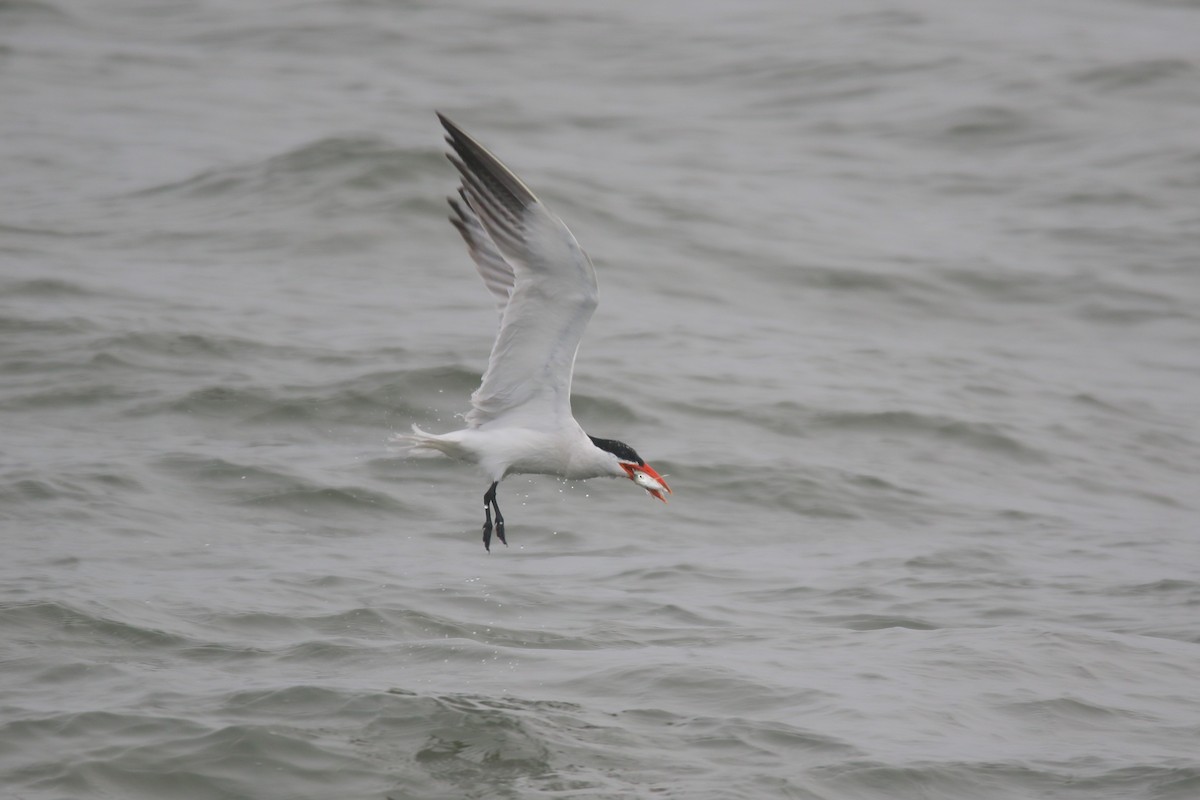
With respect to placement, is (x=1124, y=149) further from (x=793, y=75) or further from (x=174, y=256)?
(x=174, y=256)

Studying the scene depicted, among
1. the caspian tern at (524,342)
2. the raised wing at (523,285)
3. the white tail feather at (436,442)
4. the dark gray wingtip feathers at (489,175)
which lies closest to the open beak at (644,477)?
the caspian tern at (524,342)

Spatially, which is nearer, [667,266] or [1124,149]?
[667,266]

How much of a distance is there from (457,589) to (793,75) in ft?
45.8

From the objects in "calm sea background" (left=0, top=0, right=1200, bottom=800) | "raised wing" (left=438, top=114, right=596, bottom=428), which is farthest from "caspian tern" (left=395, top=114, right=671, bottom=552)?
"calm sea background" (left=0, top=0, right=1200, bottom=800)

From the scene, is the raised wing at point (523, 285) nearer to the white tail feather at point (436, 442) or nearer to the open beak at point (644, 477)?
the white tail feather at point (436, 442)

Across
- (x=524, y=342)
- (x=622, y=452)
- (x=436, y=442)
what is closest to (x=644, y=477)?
(x=622, y=452)

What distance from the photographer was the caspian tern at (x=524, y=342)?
7633mm

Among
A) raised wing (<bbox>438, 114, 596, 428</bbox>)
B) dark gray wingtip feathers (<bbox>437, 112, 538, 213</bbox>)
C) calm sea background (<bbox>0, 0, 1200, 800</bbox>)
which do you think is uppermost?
dark gray wingtip feathers (<bbox>437, 112, 538, 213</bbox>)

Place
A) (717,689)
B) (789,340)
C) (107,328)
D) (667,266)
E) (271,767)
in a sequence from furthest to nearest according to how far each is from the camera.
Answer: (667,266) → (789,340) → (107,328) → (717,689) → (271,767)

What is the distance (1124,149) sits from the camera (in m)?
19.1

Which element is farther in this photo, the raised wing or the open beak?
the open beak

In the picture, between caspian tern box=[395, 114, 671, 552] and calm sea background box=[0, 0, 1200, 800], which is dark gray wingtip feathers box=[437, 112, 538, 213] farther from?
calm sea background box=[0, 0, 1200, 800]

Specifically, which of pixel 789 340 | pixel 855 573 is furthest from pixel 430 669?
pixel 789 340

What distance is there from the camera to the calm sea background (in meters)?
7.52
